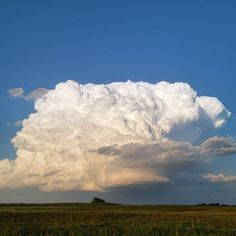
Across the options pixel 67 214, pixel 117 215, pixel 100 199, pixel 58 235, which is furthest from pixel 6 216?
pixel 100 199

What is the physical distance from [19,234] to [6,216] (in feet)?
149

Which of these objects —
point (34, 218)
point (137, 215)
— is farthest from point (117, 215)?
point (34, 218)

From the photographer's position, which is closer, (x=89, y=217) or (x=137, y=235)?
(x=137, y=235)

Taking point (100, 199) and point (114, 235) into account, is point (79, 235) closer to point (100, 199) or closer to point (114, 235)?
point (114, 235)

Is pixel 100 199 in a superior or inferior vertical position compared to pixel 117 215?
superior

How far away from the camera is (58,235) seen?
94.4 ft

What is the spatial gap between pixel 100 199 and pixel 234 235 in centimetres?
14621

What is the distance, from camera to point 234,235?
28.7 metres

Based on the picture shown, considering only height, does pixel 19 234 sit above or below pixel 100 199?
below

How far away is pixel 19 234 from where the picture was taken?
27594 mm

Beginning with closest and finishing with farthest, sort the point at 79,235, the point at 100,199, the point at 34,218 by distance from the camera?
the point at 79,235 → the point at 34,218 → the point at 100,199

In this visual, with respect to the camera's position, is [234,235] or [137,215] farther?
[137,215]

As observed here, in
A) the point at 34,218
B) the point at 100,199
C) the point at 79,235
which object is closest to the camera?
the point at 79,235

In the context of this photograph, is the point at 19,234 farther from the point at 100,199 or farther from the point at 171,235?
the point at 100,199
